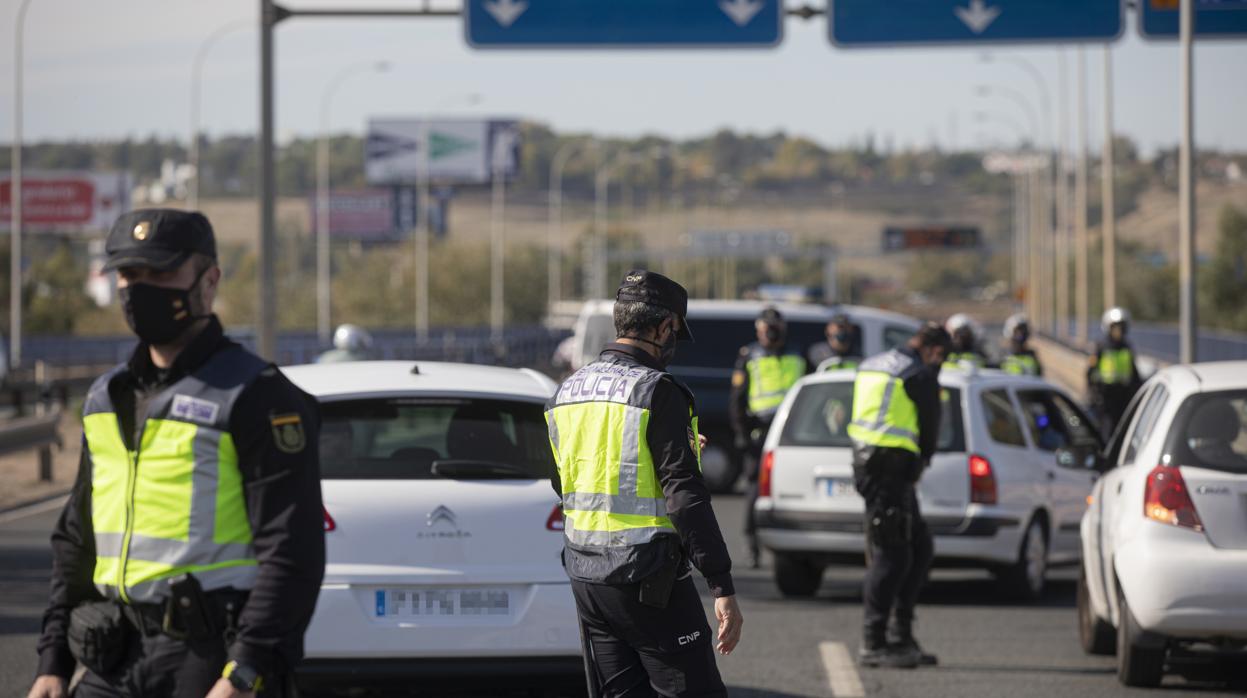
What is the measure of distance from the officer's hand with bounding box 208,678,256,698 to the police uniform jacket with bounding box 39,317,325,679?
0.05 m

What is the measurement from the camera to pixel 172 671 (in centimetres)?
384

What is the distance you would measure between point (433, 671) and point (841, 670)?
2958 millimetres

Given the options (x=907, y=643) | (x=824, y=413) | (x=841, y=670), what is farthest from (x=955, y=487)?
(x=841, y=670)

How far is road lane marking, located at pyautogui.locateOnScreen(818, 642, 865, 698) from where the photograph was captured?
Result: 8750mm

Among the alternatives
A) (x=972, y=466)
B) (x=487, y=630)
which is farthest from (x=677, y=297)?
(x=972, y=466)

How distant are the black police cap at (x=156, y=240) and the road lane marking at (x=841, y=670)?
527 cm

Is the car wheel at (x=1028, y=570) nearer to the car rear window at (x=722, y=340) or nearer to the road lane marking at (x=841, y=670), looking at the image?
the road lane marking at (x=841, y=670)

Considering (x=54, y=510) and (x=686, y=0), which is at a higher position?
(x=686, y=0)

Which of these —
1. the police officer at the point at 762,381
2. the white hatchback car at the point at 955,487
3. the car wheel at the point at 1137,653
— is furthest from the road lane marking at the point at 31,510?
the car wheel at the point at 1137,653

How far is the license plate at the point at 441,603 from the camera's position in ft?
23.1

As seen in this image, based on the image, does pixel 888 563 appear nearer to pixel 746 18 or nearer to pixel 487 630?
pixel 487 630

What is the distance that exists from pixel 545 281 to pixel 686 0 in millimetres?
73998

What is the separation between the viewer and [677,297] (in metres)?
5.33

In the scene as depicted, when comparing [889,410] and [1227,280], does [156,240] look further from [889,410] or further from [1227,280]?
[1227,280]
